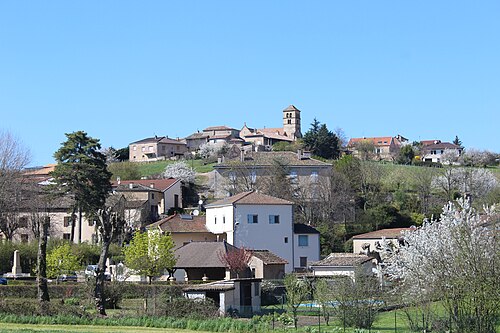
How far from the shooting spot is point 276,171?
8894cm

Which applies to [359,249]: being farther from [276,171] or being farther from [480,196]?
[480,196]

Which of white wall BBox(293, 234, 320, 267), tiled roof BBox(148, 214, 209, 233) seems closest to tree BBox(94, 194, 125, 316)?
tiled roof BBox(148, 214, 209, 233)

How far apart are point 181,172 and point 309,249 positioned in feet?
137

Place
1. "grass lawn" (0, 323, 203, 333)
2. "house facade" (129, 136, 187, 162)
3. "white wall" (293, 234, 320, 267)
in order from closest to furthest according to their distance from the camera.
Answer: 1. "grass lawn" (0, 323, 203, 333)
2. "white wall" (293, 234, 320, 267)
3. "house facade" (129, 136, 187, 162)

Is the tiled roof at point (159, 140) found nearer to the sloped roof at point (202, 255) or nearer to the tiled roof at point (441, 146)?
the tiled roof at point (441, 146)

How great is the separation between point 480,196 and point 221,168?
29.4 metres

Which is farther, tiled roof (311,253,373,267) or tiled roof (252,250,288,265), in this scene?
tiled roof (252,250,288,265)

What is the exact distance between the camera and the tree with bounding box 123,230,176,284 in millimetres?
57562

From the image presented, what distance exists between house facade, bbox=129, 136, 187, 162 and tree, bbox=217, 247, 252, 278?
88.3 m

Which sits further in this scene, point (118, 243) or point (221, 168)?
point (221, 168)

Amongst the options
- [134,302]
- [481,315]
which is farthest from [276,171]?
[481,315]

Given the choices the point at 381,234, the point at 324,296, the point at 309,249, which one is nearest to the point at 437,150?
the point at 381,234

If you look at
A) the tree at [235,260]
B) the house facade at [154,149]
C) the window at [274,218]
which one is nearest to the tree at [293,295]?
the tree at [235,260]

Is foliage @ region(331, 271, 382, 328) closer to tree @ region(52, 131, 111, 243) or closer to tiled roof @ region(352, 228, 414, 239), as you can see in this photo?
tiled roof @ region(352, 228, 414, 239)
